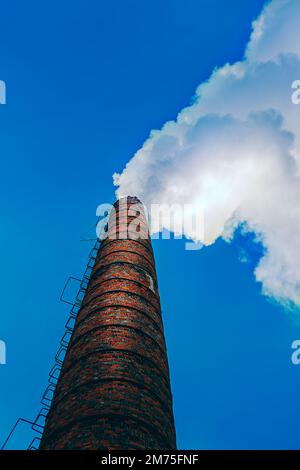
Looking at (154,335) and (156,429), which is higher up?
(154,335)

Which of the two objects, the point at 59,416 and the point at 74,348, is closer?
the point at 59,416

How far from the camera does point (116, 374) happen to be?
5996mm

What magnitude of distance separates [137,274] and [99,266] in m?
1.08

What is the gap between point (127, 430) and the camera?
5238 millimetres

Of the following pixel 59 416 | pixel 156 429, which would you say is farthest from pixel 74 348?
pixel 156 429

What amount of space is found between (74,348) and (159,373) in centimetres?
153

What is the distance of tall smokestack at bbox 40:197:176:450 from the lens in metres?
5.29

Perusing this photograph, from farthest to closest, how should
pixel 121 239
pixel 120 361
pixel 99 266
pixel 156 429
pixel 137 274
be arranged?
pixel 121 239
pixel 99 266
pixel 137 274
pixel 120 361
pixel 156 429

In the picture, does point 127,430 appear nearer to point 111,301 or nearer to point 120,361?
point 120,361

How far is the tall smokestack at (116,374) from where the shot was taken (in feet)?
17.4
